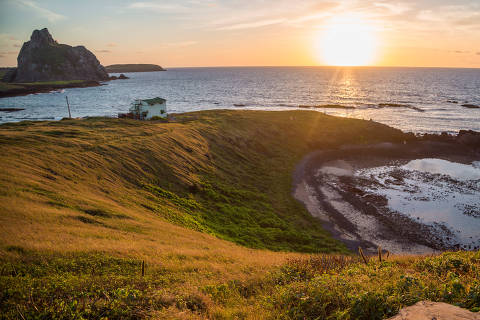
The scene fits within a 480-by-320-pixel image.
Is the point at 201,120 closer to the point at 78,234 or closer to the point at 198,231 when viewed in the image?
the point at 198,231

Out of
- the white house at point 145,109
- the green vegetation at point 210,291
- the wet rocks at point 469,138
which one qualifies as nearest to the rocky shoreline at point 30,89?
the white house at point 145,109

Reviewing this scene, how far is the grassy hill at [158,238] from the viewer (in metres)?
9.44

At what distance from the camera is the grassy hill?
9438 mm

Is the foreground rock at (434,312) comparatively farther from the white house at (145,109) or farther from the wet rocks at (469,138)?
the wet rocks at (469,138)

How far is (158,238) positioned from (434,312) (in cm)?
1497

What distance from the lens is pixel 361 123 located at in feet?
244

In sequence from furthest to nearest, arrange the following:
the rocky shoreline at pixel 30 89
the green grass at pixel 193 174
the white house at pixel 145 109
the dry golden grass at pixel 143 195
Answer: the rocky shoreline at pixel 30 89 → the white house at pixel 145 109 → the green grass at pixel 193 174 → the dry golden grass at pixel 143 195

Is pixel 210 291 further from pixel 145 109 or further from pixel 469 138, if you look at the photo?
pixel 469 138

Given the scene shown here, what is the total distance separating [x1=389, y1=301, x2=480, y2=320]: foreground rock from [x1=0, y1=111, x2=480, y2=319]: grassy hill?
0.69 m

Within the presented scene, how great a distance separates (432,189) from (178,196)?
3813 cm

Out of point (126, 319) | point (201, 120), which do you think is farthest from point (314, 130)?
point (126, 319)

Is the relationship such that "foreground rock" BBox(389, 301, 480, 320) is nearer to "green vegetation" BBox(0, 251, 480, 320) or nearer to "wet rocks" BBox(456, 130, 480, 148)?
"green vegetation" BBox(0, 251, 480, 320)

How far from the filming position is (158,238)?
58.0 ft

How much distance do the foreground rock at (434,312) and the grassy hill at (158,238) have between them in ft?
2.26
